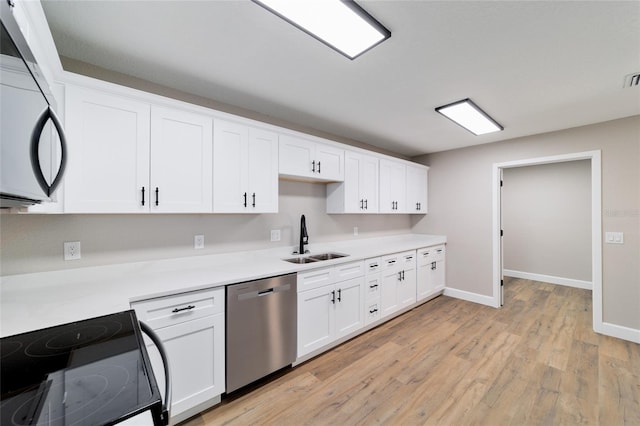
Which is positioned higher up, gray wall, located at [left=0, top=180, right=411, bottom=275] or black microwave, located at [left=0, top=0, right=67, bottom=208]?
black microwave, located at [left=0, top=0, right=67, bottom=208]

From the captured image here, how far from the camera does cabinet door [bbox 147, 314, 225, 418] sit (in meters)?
1.66

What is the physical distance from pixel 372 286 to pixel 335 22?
2605 millimetres

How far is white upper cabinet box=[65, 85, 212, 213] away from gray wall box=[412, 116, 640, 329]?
3.92m

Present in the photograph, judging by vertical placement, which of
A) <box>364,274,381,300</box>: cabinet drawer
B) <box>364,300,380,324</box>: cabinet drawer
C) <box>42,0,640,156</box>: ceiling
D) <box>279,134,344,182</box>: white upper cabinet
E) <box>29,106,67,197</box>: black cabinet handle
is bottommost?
<box>364,300,380,324</box>: cabinet drawer

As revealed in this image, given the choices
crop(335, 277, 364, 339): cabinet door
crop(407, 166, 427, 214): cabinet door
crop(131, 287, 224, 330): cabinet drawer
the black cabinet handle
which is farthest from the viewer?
crop(407, 166, 427, 214): cabinet door

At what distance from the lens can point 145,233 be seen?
2062 mm

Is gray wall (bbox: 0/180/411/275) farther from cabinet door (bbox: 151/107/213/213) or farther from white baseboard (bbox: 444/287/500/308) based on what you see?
white baseboard (bbox: 444/287/500/308)

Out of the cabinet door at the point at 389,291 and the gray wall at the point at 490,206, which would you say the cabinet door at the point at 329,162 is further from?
the gray wall at the point at 490,206

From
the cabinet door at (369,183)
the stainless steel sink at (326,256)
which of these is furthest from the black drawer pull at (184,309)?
the cabinet door at (369,183)

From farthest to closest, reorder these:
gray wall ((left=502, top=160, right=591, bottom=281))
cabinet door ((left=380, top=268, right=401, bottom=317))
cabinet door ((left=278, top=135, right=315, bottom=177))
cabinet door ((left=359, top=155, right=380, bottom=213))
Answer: gray wall ((left=502, top=160, right=591, bottom=281))
cabinet door ((left=359, top=155, right=380, bottom=213))
cabinet door ((left=380, top=268, right=401, bottom=317))
cabinet door ((left=278, top=135, right=315, bottom=177))

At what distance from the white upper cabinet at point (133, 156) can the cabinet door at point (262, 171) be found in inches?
14.7

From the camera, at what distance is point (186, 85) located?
2.19m

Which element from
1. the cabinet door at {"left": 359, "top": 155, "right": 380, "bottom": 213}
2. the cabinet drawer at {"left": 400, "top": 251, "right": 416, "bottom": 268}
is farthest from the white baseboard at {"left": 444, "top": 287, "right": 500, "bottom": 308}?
the cabinet door at {"left": 359, "top": 155, "right": 380, "bottom": 213}

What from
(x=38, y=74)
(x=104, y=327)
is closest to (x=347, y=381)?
Result: (x=104, y=327)
